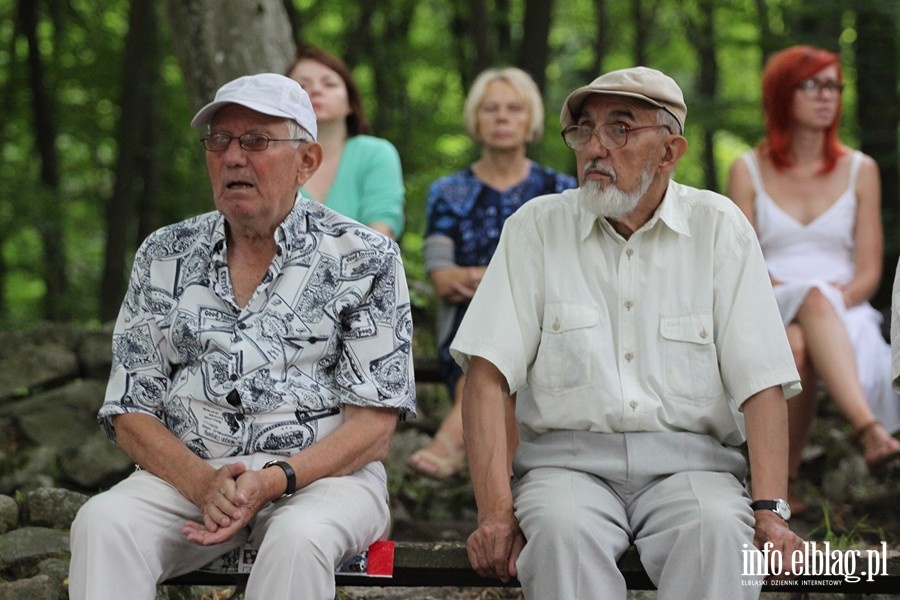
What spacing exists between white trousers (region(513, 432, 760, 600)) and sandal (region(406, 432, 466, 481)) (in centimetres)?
187

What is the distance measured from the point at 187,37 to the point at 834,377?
3.39 meters

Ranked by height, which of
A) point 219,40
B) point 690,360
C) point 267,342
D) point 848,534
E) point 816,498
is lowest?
point 816,498

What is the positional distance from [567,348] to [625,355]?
0.55 feet

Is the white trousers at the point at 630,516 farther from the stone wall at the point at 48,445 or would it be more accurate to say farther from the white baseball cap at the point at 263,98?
the stone wall at the point at 48,445

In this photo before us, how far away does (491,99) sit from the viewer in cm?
548

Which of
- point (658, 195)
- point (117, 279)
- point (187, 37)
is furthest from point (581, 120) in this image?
point (117, 279)

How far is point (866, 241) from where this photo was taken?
5211 millimetres

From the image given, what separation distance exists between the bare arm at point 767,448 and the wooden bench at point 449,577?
209 mm

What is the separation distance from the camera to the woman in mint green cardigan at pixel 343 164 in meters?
5.37

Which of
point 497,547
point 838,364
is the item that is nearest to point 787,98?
point 838,364

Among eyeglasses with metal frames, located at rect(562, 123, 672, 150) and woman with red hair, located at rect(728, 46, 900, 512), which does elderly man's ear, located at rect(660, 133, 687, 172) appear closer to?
eyeglasses with metal frames, located at rect(562, 123, 672, 150)

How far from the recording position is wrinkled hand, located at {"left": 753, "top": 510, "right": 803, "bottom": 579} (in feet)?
9.96

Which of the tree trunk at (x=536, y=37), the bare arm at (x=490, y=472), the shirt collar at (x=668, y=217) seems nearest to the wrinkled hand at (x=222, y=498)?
the bare arm at (x=490, y=472)

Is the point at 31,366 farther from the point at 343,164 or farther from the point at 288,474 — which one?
the point at 288,474
